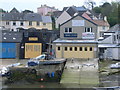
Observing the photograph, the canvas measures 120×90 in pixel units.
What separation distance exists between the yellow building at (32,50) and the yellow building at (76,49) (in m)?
1.89

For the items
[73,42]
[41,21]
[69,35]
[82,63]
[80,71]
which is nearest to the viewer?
[80,71]

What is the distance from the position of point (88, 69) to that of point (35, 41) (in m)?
8.06

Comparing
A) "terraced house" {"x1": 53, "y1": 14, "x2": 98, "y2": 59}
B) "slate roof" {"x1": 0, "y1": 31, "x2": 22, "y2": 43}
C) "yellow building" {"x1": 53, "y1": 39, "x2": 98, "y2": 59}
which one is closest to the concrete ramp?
"yellow building" {"x1": 53, "y1": 39, "x2": 98, "y2": 59}

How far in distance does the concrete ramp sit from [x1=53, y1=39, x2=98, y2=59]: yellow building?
1646mm

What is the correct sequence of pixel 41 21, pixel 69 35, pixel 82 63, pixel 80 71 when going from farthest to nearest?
pixel 41 21 < pixel 69 35 < pixel 82 63 < pixel 80 71

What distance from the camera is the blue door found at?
36.1m

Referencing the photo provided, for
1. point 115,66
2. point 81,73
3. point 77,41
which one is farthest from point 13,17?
point 81,73

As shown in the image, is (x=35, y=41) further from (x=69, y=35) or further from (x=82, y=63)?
(x=82, y=63)

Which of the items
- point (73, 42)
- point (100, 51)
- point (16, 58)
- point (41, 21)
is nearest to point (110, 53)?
point (100, 51)

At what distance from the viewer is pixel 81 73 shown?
96.1 feet

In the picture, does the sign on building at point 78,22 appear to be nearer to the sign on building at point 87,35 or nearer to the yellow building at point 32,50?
the sign on building at point 87,35

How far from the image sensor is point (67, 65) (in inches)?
1248

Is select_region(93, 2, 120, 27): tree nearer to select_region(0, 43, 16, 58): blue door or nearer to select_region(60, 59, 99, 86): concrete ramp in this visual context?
select_region(0, 43, 16, 58): blue door

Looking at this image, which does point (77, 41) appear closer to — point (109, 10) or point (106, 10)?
point (109, 10)
